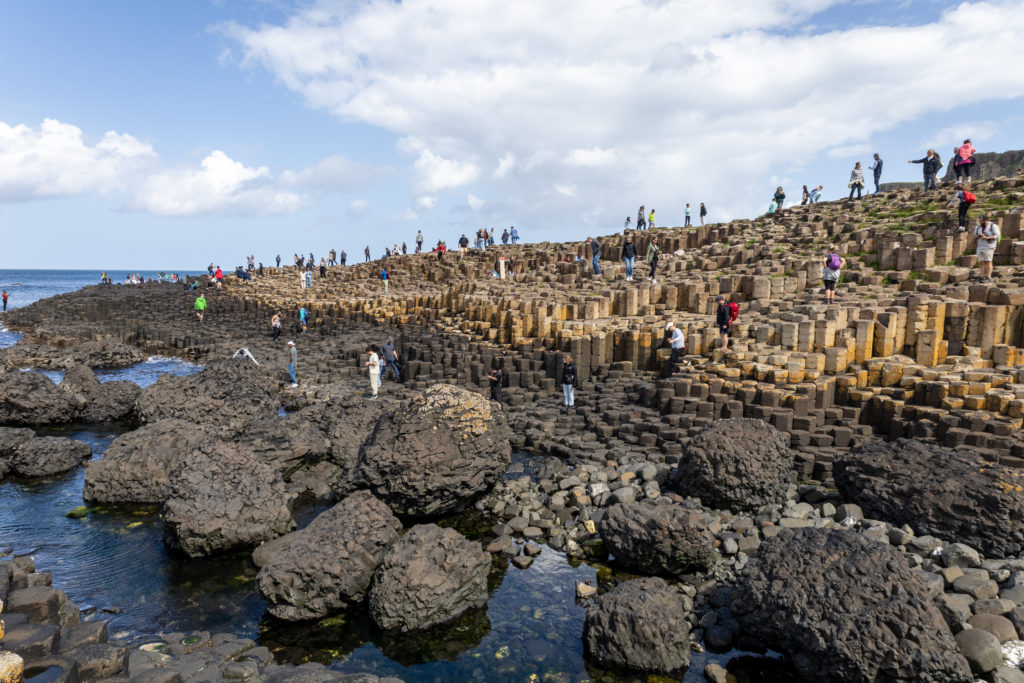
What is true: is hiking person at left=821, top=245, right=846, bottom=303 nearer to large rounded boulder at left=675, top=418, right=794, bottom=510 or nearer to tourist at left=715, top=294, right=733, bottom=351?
tourist at left=715, top=294, right=733, bottom=351

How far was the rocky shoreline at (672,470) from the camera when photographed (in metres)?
7.08

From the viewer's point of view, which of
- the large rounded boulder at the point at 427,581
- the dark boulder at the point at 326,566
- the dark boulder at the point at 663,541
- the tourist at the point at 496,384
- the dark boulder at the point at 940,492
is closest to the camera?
the large rounded boulder at the point at 427,581

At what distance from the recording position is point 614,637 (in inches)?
285

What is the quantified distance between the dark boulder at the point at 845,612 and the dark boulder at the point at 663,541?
1.38 metres

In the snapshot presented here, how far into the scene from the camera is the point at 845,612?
6.54m

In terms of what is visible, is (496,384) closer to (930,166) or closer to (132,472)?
(132,472)

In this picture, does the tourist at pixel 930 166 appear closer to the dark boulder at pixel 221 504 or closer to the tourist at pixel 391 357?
the tourist at pixel 391 357

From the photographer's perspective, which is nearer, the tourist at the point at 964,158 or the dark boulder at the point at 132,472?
the dark boulder at the point at 132,472

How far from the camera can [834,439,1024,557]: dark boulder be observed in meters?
8.74

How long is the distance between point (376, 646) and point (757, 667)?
15.5ft

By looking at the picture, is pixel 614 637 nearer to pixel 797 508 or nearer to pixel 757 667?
pixel 757 667

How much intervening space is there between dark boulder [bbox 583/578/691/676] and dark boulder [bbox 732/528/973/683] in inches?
34.5

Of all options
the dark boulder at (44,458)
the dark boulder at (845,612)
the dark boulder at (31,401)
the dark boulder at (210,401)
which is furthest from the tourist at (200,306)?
the dark boulder at (845,612)

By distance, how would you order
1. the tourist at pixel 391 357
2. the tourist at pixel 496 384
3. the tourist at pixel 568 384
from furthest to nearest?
the tourist at pixel 391 357
the tourist at pixel 496 384
the tourist at pixel 568 384
